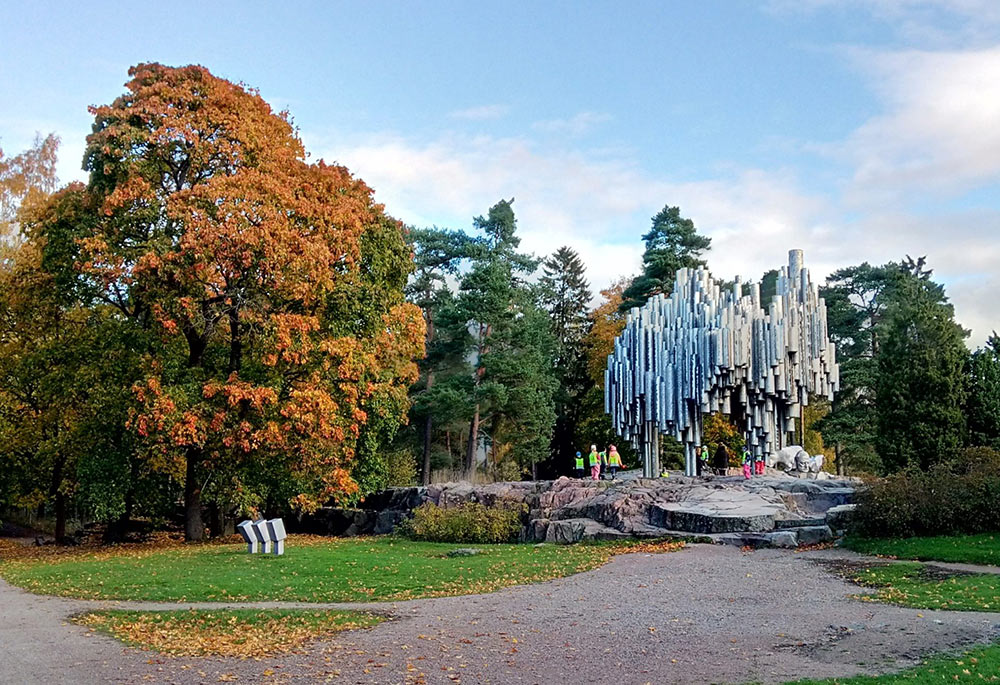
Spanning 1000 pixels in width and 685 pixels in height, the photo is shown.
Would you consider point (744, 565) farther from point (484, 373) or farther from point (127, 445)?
point (484, 373)

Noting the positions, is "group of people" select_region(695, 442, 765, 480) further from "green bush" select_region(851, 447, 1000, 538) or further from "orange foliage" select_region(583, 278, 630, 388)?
"orange foliage" select_region(583, 278, 630, 388)

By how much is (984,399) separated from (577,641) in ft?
88.6

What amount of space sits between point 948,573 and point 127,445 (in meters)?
20.5

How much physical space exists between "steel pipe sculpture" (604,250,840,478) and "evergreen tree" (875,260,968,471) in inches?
117

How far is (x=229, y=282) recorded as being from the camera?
23547 millimetres

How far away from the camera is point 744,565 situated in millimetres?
16938

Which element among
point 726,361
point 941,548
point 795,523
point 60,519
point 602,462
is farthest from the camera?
point 602,462

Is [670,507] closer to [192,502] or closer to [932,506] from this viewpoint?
[932,506]

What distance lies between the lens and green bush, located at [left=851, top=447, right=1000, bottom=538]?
1866cm

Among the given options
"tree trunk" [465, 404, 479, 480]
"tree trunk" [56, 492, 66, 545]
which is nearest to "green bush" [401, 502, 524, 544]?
"tree trunk" [56, 492, 66, 545]

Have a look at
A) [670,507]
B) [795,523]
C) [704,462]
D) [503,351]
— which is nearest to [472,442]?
[503,351]

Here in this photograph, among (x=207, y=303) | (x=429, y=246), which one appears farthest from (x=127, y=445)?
(x=429, y=246)

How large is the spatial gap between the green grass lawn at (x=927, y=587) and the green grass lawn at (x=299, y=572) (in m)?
5.37

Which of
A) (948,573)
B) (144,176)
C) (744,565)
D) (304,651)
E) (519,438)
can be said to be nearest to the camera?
(304,651)
